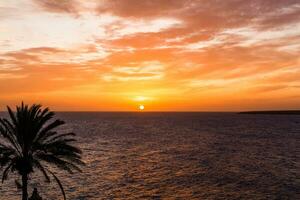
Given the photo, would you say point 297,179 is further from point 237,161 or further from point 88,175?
point 88,175

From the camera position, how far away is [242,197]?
48531 millimetres

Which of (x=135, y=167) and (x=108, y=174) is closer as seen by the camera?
(x=108, y=174)

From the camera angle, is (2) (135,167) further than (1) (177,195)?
Yes

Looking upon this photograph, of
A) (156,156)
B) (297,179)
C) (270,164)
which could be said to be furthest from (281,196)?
(156,156)

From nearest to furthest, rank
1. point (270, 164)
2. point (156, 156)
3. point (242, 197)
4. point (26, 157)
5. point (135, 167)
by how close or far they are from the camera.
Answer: point (26, 157) < point (242, 197) < point (135, 167) < point (270, 164) < point (156, 156)

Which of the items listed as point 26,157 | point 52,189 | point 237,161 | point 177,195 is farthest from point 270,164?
point 26,157

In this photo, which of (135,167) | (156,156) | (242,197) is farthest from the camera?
(156,156)

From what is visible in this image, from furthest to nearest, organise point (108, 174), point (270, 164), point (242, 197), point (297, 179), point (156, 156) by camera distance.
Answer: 1. point (156, 156)
2. point (270, 164)
3. point (108, 174)
4. point (297, 179)
5. point (242, 197)

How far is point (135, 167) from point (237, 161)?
2591 cm

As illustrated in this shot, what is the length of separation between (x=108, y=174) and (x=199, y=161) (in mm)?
25568

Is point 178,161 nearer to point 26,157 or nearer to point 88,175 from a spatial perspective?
point 88,175

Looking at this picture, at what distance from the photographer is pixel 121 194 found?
49.5 metres

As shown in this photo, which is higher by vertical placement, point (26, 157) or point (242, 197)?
point (26, 157)

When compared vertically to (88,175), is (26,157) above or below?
above
